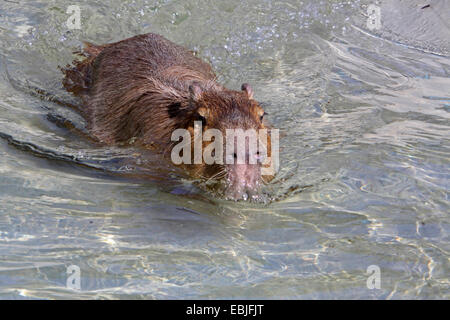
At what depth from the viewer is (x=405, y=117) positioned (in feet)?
17.7

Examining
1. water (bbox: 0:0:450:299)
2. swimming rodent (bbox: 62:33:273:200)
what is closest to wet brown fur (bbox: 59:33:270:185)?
swimming rodent (bbox: 62:33:273:200)

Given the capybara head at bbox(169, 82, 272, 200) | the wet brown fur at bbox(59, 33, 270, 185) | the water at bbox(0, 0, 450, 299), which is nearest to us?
the water at bbox(0, 0, 450, 299)

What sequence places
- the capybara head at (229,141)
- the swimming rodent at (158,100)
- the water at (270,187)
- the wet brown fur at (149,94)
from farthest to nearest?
the wet brown fur at (149,94) < the swimming rodent at (158,100) < the capybara head at (229,141) < the water at (270,187)

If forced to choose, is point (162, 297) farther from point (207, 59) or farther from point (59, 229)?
point (207, 59)

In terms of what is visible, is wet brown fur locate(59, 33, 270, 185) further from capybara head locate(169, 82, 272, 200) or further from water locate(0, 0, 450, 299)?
water locate(0, 0, 450, 299)

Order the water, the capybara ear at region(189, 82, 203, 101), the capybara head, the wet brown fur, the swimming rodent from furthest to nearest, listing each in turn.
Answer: the capybara ear at region(189, 82, 203, 101) < the wet brown fur < the swimming rodent < the capybara head < the water

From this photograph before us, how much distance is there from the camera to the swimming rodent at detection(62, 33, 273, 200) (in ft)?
12.5

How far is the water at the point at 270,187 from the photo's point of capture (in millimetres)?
3162

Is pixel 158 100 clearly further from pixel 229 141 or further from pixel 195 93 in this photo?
pixel 229 141

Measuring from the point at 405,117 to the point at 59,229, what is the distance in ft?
10.7

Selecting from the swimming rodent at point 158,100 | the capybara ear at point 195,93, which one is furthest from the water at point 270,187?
the capybara ear at point 195,93

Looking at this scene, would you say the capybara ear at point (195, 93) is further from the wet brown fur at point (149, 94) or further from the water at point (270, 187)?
the water at point (270, 187)

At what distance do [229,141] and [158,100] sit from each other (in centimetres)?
115

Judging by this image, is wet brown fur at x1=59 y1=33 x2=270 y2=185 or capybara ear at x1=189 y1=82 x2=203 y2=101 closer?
wet brown fur at x1=59 y1=33 x2=270 y2=185
